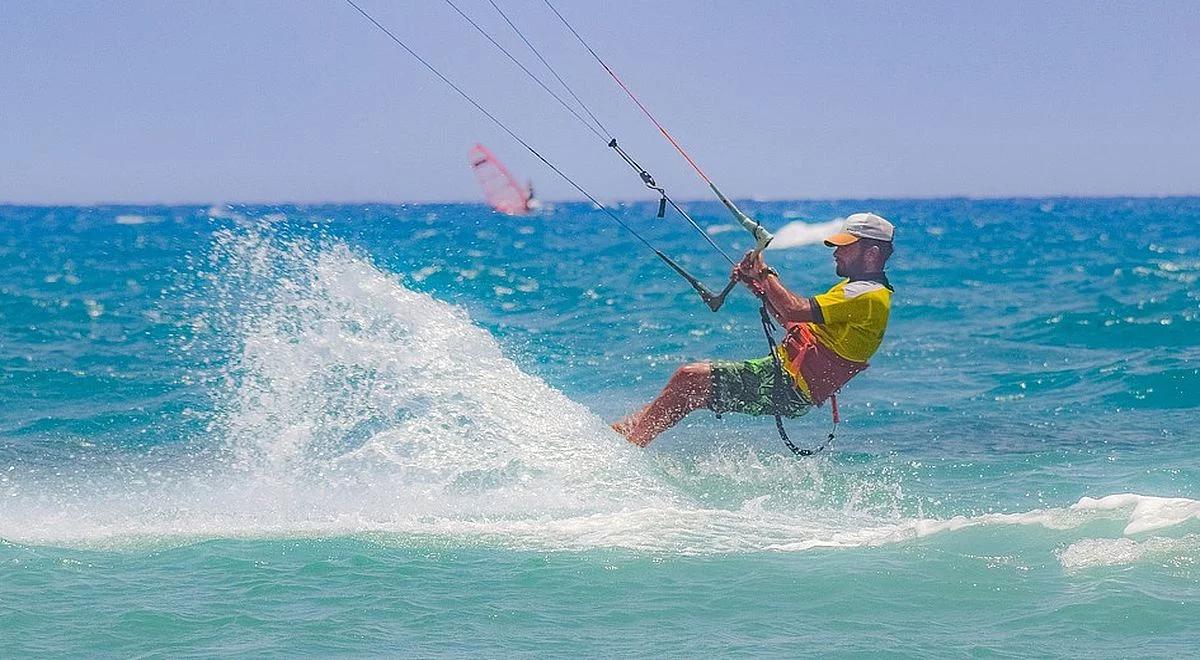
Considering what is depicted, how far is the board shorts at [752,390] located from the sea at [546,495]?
1.79ft

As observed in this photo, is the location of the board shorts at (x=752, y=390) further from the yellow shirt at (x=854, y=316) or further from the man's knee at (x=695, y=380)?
the yellow shirt at (x=854, y=316)

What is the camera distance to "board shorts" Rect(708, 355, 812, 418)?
8492 millimetres

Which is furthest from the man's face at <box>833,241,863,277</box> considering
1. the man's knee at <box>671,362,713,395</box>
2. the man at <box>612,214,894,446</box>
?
the man's knee at <box>671,362,713,395</box>

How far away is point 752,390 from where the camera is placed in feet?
28.0

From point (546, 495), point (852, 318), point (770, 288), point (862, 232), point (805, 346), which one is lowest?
point (546, 495)

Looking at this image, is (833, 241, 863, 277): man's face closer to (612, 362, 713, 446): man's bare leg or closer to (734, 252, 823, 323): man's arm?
(734, 252, 823, 323): man's arm

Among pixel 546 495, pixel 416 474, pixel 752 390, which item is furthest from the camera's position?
pixel 416 474

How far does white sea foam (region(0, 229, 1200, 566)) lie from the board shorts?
54cm

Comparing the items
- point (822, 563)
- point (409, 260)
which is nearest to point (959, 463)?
point (822, 563)

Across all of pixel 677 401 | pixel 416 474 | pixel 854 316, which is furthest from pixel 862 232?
pixel 416 474

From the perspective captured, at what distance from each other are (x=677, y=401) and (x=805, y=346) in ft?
2.84

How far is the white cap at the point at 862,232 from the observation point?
805 cm

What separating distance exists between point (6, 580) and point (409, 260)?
32.3 metres

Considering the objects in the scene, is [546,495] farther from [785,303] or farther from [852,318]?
[852,318]
